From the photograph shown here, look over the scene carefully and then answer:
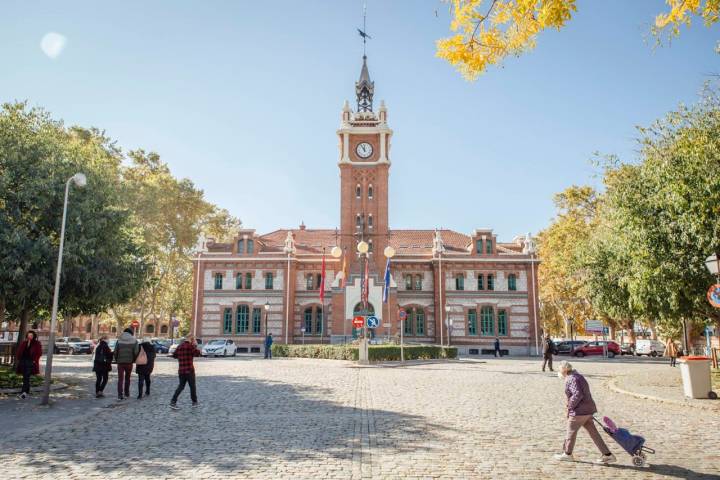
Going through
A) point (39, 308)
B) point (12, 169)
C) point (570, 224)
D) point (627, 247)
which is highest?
point (570, 224)

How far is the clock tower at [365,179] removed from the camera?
47.4 meters

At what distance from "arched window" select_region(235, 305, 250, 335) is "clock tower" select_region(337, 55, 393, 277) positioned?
1052cm

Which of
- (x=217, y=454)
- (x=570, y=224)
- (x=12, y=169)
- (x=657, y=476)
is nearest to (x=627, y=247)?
(x=657, y=476)

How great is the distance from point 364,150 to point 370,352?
81.4 feet

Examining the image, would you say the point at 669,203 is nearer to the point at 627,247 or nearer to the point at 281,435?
the point at 627,247

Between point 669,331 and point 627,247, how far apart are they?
36333mm

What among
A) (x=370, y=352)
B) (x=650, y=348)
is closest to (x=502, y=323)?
(x=650, y=348)

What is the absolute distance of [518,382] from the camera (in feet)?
66.1

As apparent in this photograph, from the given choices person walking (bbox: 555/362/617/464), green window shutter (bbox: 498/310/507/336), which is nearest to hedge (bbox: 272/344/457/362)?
green window shutter (bbox: 498/310/507/336)

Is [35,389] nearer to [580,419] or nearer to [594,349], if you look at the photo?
[580,419]

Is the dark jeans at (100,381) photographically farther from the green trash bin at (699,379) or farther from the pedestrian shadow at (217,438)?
the green trash bin at (699,379)

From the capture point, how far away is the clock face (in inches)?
1948

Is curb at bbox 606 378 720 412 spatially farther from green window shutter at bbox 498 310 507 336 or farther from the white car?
the white car

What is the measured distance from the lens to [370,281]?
4662 cm
